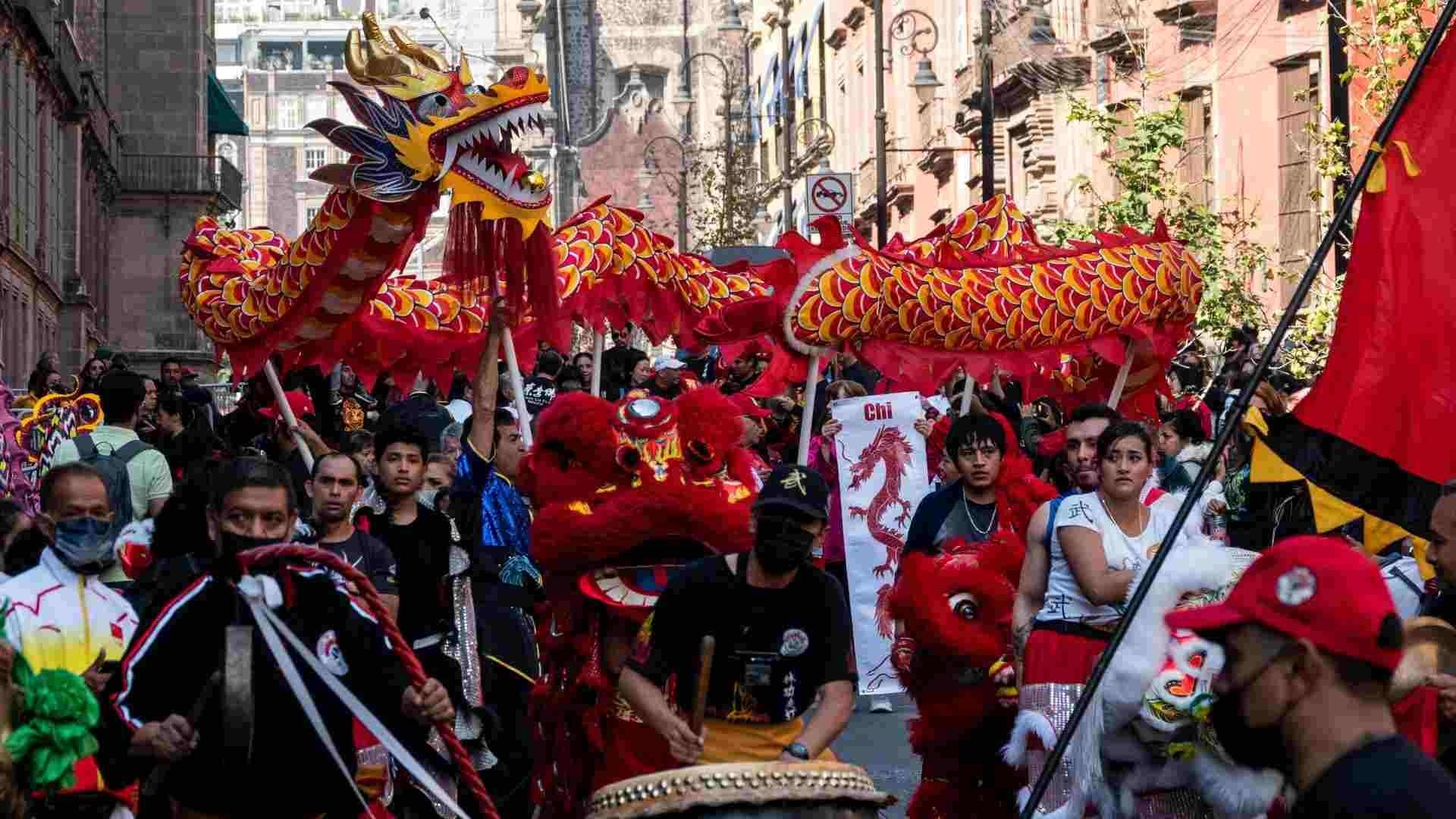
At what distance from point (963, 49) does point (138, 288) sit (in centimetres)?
1590

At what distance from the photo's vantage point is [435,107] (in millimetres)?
11469

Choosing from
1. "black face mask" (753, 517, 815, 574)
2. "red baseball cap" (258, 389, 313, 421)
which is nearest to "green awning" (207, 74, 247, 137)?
"red baseball cap" (258, 389, 313, 421)

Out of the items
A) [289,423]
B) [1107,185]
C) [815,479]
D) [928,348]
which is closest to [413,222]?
[289,423]

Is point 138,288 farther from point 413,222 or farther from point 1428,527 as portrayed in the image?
point 1428,527

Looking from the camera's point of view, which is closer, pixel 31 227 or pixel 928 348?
pixel 928 348

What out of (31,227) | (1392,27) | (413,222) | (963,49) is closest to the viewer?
(413,222)

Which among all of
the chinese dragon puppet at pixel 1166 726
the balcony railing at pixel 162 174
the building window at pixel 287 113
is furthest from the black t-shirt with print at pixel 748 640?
the building window at pixel 287 113

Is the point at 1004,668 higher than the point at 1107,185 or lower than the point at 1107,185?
lower

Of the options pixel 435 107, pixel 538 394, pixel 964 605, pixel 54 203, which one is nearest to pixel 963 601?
pixel 964 605

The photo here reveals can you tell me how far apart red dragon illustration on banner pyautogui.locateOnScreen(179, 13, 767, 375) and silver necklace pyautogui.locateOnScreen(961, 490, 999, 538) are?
2570 mm

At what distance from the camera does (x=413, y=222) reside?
11875 millimetres

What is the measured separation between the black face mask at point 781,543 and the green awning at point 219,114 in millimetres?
39603

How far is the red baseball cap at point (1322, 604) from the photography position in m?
3.92

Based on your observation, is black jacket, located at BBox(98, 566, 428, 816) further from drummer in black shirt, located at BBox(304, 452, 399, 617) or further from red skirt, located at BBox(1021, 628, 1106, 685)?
red skirt, located at BBox(1021, 628, 1106, 685)
